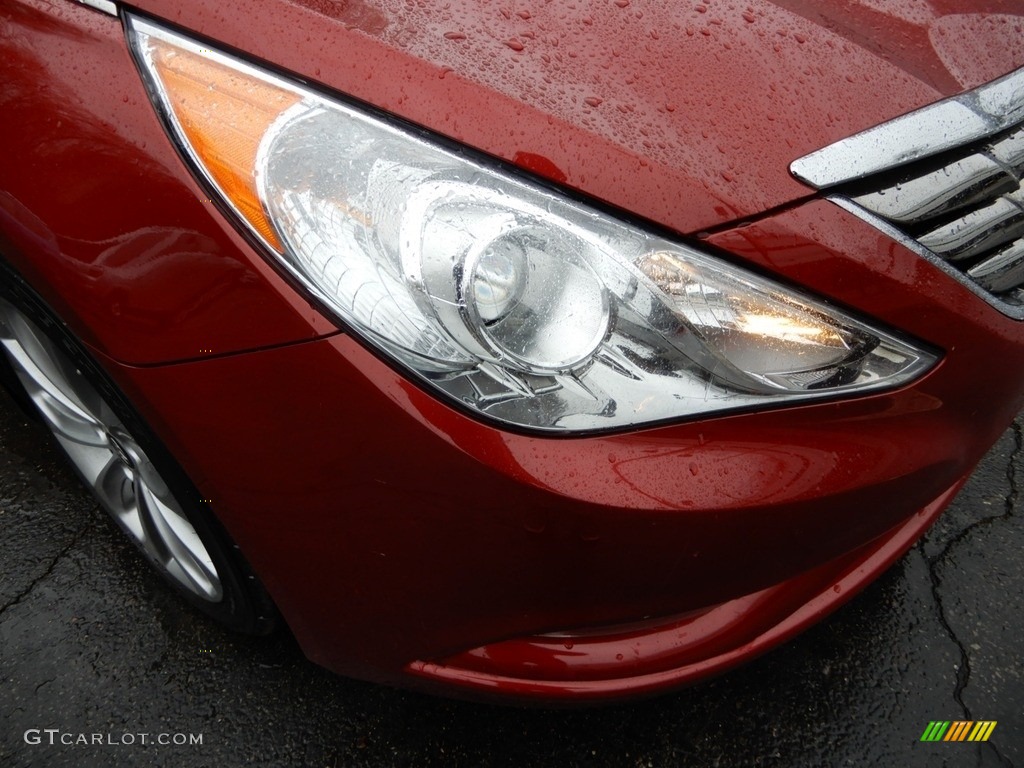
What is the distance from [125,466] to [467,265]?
118 centimetres

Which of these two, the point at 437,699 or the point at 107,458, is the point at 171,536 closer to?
the point at 107,458

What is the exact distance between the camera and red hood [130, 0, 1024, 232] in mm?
958

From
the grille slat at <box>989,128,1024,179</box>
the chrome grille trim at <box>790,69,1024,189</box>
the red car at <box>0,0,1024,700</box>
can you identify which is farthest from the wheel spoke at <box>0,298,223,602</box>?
the grille slat at <box>989,128,1024,179</box>

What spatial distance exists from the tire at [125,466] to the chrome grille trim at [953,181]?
1.06m

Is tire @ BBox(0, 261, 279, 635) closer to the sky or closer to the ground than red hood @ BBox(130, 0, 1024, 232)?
closer to the ground

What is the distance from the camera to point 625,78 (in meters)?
1.03

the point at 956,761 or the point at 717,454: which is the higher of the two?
the point at 717,454

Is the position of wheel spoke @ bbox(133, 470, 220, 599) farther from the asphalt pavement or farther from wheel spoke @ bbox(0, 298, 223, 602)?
the asphalt pavement

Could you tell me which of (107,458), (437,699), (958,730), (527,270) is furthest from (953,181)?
(107,458)

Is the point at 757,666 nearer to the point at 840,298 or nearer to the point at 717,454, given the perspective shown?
the point at 717,454

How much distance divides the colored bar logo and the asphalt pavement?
1cm

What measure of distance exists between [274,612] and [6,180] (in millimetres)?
837

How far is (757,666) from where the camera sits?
5.58ft

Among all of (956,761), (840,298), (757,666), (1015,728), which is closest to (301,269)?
(840,298)
